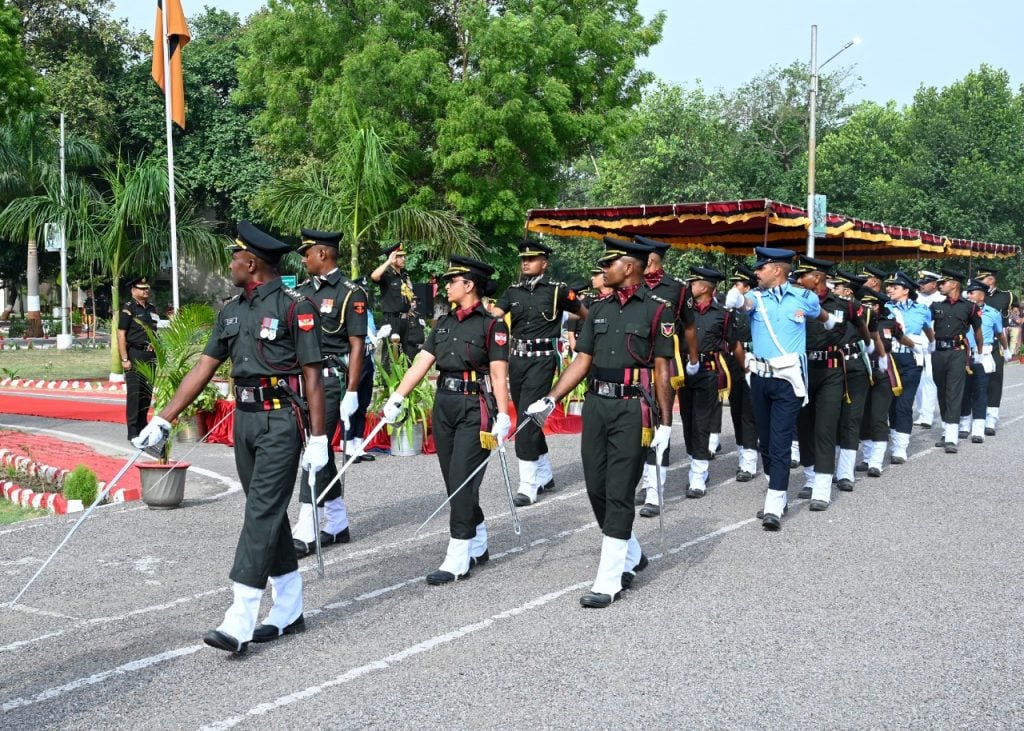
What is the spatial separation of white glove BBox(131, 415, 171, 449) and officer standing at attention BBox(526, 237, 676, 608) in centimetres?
210

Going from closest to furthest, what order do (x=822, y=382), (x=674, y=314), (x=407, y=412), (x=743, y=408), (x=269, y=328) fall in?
(x=269, y=328) < (x=674, y=314) < (x=822, y=382) < (x=743, y=408) < (x=407, y=412)

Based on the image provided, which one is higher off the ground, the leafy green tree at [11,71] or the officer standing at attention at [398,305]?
the leafy green tree at [11,71]

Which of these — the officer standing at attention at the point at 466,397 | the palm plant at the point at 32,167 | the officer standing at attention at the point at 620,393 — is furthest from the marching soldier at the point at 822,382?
the palm plant at the point at 32,167

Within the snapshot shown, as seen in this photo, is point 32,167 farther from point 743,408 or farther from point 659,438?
point 659,438

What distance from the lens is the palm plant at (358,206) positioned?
20484 millimetres

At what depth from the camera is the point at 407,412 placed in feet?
40.2

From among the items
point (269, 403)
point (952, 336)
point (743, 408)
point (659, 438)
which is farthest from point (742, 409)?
point (269, 403)

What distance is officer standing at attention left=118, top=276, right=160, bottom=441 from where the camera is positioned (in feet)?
41.8

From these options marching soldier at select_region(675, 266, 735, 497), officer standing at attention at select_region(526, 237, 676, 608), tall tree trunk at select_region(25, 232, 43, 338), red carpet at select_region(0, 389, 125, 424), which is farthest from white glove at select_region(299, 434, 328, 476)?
tall tree trunk at select_region(25, 232, 43, 338)

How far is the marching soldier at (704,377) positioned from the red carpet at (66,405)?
29.6 feet

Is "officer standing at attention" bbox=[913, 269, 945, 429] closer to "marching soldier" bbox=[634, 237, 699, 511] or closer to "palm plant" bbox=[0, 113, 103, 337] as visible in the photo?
"marching soldier" bbox=[634, 237, 699, 511]

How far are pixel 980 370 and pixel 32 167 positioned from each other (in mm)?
28307

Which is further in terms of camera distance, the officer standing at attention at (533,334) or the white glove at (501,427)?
the officer standing at attention at (533,334)

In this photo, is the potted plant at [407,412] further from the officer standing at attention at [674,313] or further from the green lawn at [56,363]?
the green lawn at [56,363]
